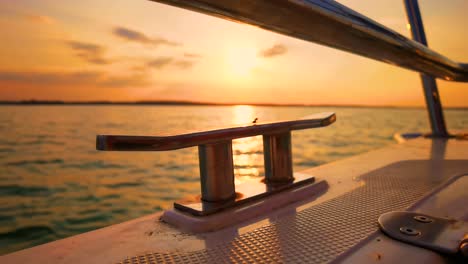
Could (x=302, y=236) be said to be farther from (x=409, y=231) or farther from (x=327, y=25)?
(x=327, y=25)

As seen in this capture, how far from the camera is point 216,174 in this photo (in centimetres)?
85

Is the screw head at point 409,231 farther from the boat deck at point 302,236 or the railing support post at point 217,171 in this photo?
the railing support post at point 217,171

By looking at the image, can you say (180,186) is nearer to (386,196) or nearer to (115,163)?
(115,163)

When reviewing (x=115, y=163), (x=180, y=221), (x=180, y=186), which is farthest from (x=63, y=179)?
(x=180, y=221)

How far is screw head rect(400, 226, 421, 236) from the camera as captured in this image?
2.09ft

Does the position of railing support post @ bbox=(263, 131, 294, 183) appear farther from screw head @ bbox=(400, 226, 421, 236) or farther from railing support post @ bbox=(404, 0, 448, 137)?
railing support post @ bbox=(404, 0, 448, 137)

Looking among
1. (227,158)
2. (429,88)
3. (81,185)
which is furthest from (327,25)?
(81,185)

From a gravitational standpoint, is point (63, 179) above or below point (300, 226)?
below

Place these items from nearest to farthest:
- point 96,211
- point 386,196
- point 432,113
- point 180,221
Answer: point 180,221, point 386,196, point 432,113, point 96,211

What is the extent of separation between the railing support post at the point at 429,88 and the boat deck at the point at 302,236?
62.7 inches

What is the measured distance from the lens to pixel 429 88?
2451mm

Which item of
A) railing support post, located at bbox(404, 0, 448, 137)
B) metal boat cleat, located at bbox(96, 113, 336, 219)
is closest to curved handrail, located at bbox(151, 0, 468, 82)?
metal boat cleat, located at bbox(96, 113, 336, 219)

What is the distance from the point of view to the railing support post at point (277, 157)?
99 centimetres

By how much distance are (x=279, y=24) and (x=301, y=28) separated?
0.08 metres
